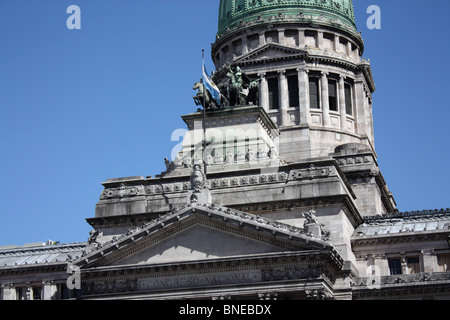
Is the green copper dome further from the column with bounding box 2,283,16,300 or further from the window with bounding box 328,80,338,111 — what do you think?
the column with bounding box 2,283,16,300

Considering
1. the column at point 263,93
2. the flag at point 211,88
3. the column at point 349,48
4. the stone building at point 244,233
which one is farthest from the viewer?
the column at point 349,48

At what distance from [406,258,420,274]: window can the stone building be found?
9 centimetres

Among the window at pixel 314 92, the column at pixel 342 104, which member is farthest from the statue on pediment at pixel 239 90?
the column at pixel 342 104

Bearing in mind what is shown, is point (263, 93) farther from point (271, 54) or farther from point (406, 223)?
point (406, 223)

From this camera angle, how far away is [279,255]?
6644cm

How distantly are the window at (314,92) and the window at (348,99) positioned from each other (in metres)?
3.26

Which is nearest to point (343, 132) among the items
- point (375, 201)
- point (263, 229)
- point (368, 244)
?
point (375, 201)

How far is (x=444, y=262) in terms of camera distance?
75000 mm

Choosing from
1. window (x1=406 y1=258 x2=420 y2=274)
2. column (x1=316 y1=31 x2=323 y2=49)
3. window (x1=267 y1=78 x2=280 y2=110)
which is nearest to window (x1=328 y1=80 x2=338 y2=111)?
column (x1=316 y1=31 x2=323 y2=49)

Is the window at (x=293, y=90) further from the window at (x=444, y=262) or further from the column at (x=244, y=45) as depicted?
the window at (x=444, y=262)

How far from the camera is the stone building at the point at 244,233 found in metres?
67.4

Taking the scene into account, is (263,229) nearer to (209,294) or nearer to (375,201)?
(209,294)

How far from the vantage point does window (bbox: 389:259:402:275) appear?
2980 inches

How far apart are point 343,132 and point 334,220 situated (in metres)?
30.2
